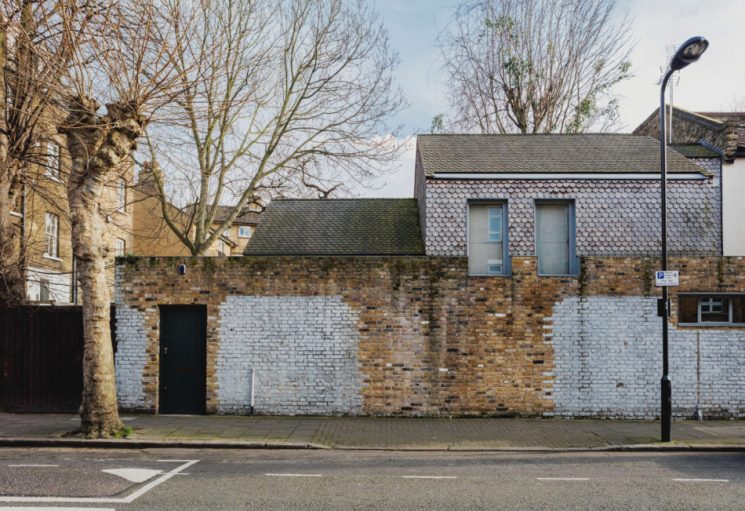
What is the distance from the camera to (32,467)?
8.15 meters

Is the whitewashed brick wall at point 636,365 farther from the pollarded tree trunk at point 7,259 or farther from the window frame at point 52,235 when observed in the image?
the window frame at point 52,235

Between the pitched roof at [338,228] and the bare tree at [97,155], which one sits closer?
the bare tree at [97,155]

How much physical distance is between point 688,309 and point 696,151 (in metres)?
7.19

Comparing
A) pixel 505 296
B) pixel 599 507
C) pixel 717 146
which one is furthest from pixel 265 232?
pixel 717 146

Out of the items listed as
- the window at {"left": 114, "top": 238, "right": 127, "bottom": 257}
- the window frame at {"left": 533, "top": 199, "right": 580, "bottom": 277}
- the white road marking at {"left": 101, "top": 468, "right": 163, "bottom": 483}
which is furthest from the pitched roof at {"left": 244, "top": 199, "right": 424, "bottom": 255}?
the window at {"left": 114, "top": 238, "right": 127, "bottom": 257}

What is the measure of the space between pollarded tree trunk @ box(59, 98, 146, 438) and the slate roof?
1526cm

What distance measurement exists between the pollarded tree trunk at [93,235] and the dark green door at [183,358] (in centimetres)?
235

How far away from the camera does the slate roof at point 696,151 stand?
55.8ft

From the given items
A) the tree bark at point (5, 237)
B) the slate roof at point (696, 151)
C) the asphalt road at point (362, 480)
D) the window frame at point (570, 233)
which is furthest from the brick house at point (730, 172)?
the tree bark at point (5, 237)

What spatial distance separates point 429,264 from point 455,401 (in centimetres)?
296

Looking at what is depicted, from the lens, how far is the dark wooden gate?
1252cm

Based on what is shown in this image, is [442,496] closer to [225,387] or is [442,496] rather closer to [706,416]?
[225,387]

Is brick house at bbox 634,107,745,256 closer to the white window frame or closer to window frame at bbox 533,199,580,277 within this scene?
window frame at bbox 533,199,580,277

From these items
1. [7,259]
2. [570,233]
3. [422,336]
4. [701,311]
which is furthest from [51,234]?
[701,311]
